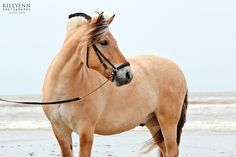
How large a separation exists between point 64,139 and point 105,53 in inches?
41.0

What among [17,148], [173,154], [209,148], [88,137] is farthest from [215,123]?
[88,137]

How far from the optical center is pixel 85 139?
4.59 metres

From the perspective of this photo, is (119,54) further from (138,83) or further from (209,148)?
(209,148)

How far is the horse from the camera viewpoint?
4371 mm

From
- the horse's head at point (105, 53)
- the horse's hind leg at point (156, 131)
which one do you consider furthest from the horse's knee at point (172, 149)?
the horse's head at point (105, 53)

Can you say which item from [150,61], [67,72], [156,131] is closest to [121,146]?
[156,131]

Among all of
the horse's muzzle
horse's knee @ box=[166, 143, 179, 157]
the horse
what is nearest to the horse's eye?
the horse

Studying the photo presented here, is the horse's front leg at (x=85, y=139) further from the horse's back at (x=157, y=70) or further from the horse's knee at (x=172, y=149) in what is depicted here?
the horse's knee at (x=172, y=149)

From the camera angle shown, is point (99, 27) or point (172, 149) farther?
point (172, 149)

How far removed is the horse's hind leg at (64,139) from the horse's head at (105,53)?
31.5 inches

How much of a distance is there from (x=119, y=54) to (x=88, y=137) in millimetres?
867

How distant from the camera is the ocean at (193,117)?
1526 centimetres

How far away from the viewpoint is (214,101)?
1000 inches

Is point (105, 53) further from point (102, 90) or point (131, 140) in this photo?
point (131, 140)
